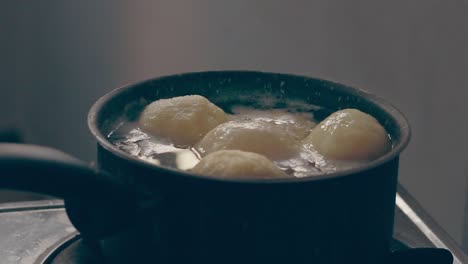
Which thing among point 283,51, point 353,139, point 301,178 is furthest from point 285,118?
point 283,51

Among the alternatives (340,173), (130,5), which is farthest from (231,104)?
(130,5)

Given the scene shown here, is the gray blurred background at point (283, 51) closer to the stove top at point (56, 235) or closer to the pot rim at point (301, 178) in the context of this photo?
the stove top at point (56, 235)

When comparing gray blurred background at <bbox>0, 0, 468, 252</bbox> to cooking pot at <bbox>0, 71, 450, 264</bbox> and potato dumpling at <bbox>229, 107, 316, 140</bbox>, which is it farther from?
cooking pot at <bbox>0, 71, 450, 264</bbox>

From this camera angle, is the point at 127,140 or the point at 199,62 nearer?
the point at 127,140

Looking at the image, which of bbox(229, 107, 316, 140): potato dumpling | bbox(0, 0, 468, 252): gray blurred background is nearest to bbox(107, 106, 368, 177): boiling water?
bbox(229, 107, 316, 140): potato dumpling

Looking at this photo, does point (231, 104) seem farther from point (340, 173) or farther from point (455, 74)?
point (455, 74)

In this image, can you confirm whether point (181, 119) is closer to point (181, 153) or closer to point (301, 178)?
point (181, 153)

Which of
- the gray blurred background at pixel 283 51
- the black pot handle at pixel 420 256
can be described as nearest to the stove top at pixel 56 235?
the black pot handle at pixel 420 256
